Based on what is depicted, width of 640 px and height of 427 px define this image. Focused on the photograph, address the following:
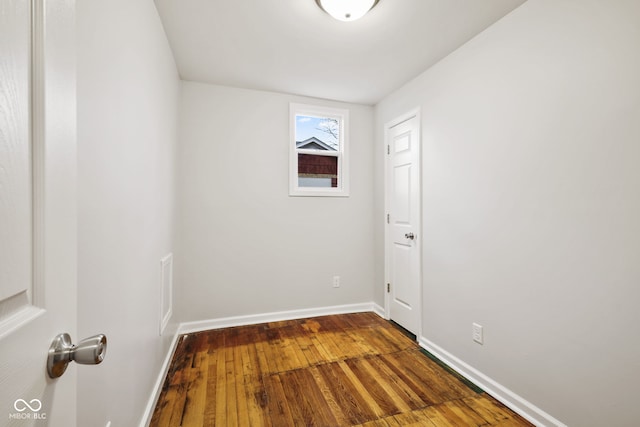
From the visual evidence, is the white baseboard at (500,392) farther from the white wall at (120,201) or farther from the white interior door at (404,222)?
the white wall at (120,201)

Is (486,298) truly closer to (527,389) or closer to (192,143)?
(527,389)

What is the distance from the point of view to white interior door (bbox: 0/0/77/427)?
1.21 ft

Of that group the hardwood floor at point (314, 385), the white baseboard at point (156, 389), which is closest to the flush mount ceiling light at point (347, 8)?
the hardwood floor at point (314, 385)

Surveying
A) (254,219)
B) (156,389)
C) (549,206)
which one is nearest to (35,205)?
(156,389)

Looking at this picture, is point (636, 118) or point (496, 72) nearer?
point (636, 118)

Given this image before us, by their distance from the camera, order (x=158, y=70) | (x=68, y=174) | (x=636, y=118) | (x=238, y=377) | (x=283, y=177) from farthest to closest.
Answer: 1. (x=283, y=177)
2. (x=238, y=377)
3. (x=158, y=70)
4. (x=636, y=118)
5. (x=68, y=174)

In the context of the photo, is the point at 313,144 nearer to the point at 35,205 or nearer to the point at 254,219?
the point at 254,219

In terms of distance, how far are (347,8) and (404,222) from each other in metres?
1.90

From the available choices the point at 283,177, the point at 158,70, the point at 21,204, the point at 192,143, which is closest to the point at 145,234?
the point at 158,70

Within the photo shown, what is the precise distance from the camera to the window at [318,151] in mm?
3088

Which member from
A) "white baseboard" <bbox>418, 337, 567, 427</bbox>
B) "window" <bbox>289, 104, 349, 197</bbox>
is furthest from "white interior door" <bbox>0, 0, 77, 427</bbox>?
"window" <bbox>289, 104, 349, 197</bbox>

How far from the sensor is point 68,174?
53 centimetres

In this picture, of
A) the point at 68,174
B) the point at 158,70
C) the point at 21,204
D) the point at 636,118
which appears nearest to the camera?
the point at 21,204

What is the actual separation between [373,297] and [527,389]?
184cm
